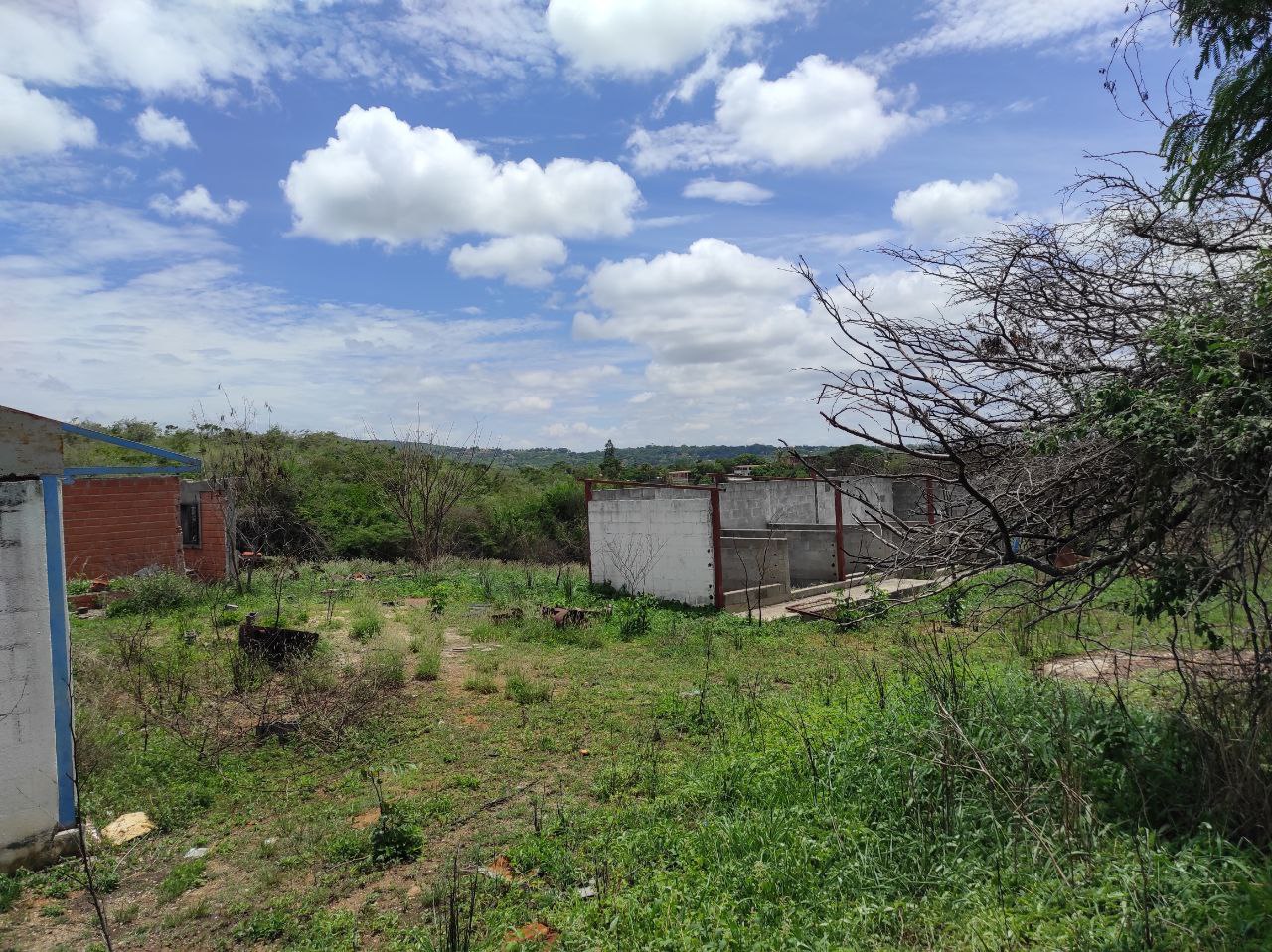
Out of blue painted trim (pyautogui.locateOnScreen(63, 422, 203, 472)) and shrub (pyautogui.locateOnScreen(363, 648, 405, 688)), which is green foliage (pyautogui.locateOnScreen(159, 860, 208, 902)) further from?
shrub (pyautogui.locateOnScreen(363, 648, 405, 688))

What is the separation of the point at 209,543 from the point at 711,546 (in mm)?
10550

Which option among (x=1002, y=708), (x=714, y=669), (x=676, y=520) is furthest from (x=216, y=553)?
(x=1002, y=708)

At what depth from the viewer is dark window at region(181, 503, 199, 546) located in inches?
607

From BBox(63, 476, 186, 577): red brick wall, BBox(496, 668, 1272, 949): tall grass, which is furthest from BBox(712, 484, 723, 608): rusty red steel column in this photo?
BBox(63, 476, 186, 577): red brick wall

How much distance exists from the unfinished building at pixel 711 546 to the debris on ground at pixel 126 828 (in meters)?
8.49

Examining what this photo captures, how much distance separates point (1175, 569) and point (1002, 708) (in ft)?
6.07

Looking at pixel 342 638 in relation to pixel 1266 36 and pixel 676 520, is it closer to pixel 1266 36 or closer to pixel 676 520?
pixel 676 520

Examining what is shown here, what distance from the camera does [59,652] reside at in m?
4.57

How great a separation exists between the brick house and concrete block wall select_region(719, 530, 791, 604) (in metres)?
9.91

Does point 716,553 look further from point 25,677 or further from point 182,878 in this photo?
point 25,677

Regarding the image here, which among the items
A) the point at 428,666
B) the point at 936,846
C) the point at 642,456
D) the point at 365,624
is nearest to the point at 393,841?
the point at 936,846

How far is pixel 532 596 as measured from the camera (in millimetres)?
13578

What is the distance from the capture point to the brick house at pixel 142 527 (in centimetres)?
1370

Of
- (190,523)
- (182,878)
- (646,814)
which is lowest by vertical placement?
(182,878)
